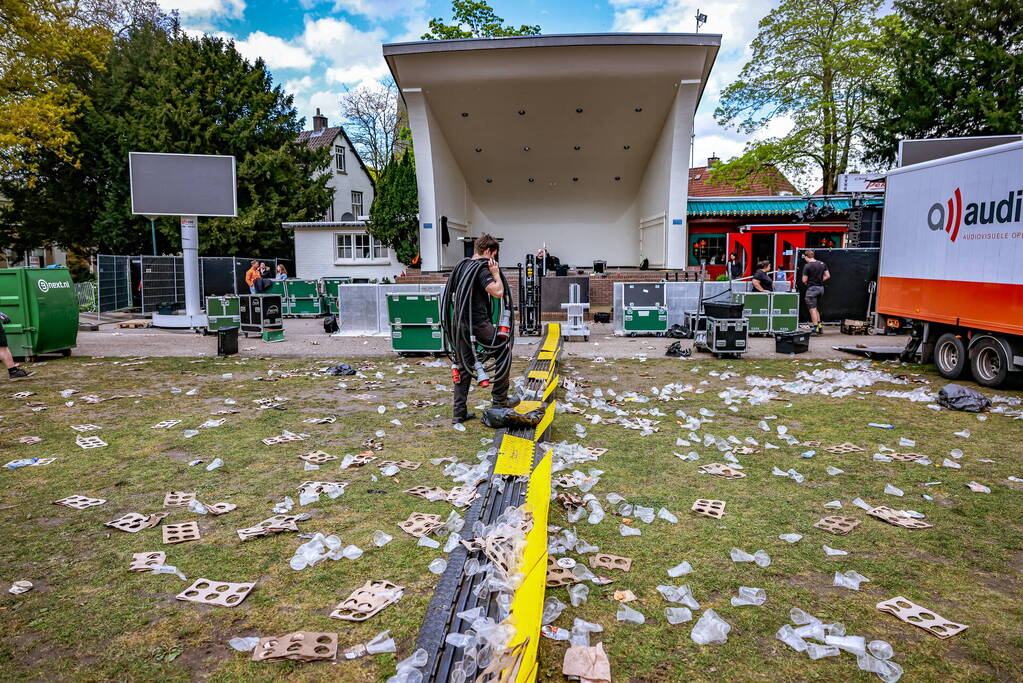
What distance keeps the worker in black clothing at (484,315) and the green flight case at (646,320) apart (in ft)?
29.3

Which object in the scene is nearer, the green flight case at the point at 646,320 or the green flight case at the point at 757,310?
the green flight case at the point at 757,310

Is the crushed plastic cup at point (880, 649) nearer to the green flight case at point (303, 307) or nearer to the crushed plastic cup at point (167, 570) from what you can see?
the crushed plastic cup at point (167, 570)

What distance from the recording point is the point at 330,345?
44.0 ft

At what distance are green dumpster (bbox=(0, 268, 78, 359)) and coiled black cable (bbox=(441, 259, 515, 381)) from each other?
8383 millimetres

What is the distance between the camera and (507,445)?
457 centimetres

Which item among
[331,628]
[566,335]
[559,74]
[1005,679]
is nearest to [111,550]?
[331,628]

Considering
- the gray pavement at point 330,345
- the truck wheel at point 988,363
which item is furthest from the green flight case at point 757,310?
the truck wheel at point 988,363

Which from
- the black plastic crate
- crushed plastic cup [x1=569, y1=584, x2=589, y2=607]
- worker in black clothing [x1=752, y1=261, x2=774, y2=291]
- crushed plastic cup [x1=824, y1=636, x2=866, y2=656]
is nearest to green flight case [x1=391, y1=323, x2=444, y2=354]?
the black plastic crate

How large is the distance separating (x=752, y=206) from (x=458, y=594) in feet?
97.6

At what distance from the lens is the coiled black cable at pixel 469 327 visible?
632 cm

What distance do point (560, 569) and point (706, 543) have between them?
98 cm

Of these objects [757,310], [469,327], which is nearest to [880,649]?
[469,327]

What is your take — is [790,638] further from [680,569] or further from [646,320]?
[646,320]

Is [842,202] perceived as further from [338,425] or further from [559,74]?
[338,425]
